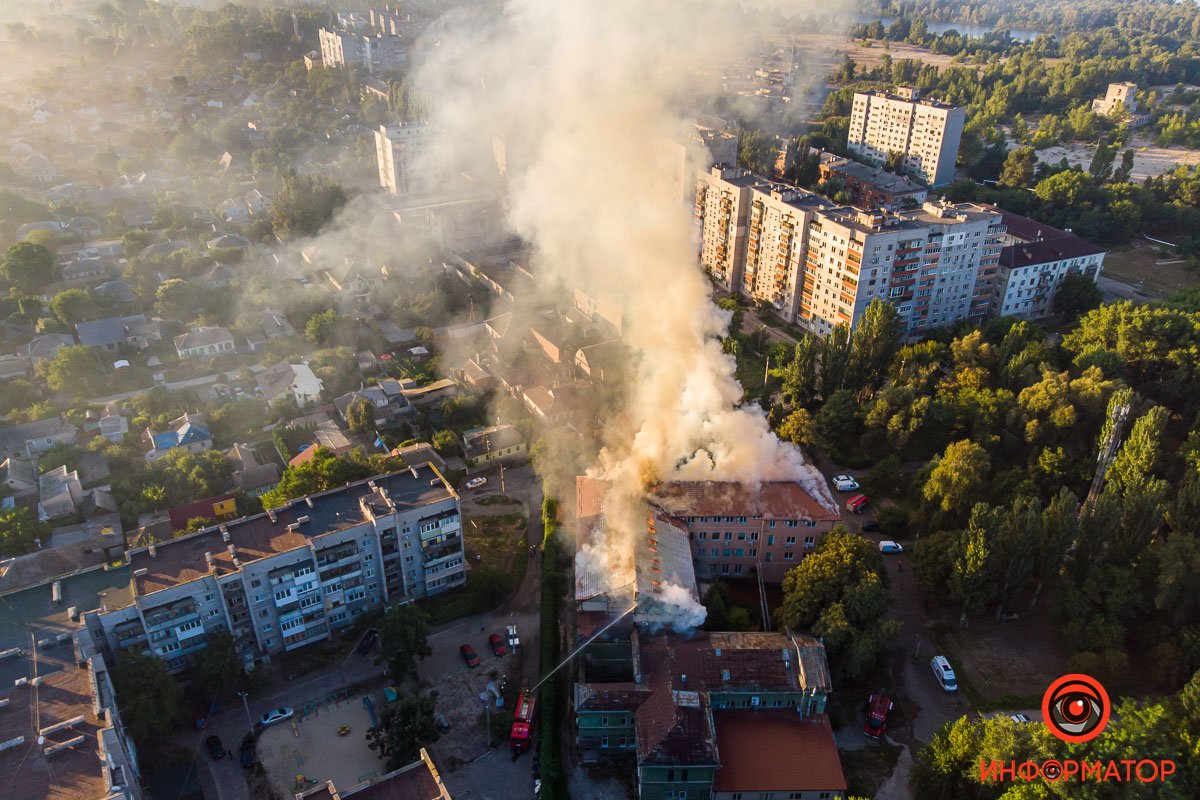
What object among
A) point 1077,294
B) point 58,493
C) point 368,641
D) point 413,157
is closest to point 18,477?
point 58,493

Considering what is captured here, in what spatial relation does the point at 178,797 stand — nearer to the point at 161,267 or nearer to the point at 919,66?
the point at 161,267

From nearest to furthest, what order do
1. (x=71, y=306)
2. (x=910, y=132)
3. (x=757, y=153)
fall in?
(x=71, y=306) < (x=757, y=153) < (x=910, y=132)

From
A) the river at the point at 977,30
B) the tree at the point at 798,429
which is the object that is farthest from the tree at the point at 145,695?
the river at the point at 977,30

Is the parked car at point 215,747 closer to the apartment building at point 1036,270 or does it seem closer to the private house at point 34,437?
the private house at point 34,437

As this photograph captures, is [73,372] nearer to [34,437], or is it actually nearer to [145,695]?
[34,437]

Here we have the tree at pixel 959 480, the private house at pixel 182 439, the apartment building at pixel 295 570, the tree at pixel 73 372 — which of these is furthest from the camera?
the tree at pixel 73 372

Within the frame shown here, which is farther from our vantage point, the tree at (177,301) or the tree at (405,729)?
the tree at (177,301)
